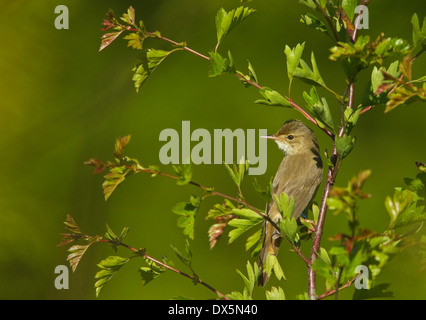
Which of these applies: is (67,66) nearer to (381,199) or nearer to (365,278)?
(381,199)

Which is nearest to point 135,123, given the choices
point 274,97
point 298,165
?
point 298,165

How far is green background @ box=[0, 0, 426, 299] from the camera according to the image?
117 inches

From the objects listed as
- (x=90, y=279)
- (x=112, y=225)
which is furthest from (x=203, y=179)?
(x=90, y=279)

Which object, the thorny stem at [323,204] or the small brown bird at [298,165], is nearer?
the thorny stem at [323,204]

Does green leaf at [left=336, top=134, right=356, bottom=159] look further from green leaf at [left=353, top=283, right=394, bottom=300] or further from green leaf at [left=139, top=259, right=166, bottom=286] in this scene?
green leaf at [left=139, top=259, right=166, bottom=286]

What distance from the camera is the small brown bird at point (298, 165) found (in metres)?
2.88

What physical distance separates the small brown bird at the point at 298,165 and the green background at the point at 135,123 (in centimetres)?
12

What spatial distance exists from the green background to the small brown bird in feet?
0.38

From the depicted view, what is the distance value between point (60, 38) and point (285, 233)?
2236mm

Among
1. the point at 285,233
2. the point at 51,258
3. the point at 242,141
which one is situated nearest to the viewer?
the point at 285,233

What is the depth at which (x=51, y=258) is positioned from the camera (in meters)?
3.13

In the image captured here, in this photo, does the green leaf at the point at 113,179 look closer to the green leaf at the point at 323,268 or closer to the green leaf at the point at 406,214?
the green leaf at the point at 323,268

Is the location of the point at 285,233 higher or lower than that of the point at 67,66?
lower

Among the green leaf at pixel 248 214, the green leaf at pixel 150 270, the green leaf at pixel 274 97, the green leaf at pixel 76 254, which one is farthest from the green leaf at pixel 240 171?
the green leaf at pixel 76 254
